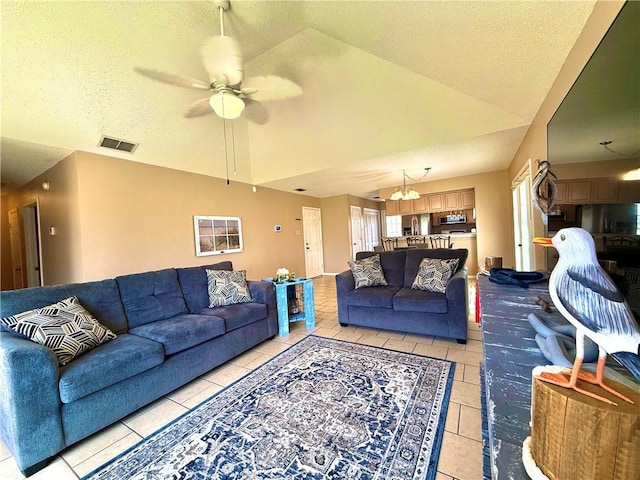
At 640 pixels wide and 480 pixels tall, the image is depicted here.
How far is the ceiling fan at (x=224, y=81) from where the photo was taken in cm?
187

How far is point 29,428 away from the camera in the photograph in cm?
144

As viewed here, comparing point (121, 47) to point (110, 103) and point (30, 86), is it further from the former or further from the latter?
point (30, 86)

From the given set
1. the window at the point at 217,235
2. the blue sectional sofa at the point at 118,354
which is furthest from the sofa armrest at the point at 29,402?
the window at the point at 217,235

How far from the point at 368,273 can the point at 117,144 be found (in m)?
3.76

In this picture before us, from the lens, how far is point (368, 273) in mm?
3506

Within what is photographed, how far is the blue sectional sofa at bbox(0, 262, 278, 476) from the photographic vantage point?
4.75ft

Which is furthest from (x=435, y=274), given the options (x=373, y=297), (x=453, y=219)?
(x=453, y=219)

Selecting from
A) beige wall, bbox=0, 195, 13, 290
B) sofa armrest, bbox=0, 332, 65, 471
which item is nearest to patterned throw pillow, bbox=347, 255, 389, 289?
sofa armrest, bbox=0, 332, 65, 471

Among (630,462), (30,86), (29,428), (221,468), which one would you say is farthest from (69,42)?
(630,462)

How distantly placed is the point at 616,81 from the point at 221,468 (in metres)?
2.55

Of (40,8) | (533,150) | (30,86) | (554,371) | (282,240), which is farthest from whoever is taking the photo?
(282,240)

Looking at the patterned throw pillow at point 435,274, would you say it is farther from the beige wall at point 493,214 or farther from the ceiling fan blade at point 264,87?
the beige wall at point 493,214

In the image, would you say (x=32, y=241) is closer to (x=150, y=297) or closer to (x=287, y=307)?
(x=150, y=297)

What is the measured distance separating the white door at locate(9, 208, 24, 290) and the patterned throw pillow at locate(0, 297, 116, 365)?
538cm
